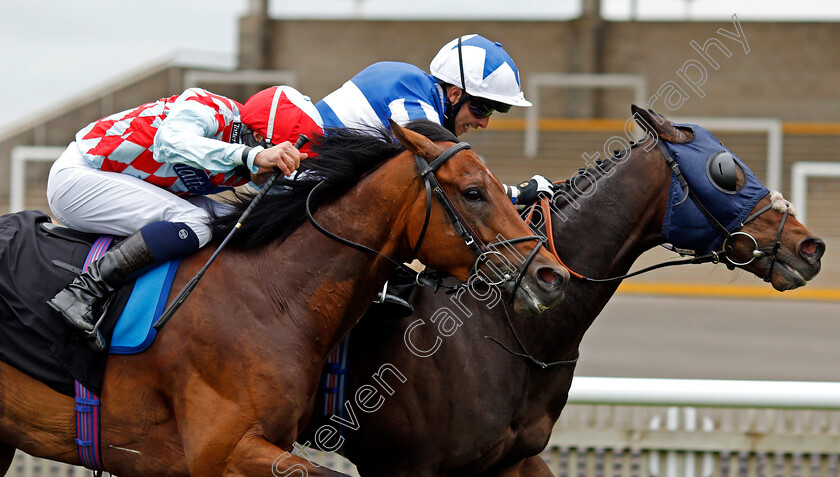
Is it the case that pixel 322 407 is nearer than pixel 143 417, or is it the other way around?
pixel 143 417

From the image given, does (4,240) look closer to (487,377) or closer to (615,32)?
(487,377)

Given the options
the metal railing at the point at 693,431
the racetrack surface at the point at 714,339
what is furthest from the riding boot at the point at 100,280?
the racetrack surface at the point at 714,339

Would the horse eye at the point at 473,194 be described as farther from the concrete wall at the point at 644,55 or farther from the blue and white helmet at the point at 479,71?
the concrete wall at the point at 644,55

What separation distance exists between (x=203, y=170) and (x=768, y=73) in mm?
15647

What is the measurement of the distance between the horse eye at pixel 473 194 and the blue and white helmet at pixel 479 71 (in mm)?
752

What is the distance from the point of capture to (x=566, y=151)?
1560 cm

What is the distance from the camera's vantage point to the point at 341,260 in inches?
116

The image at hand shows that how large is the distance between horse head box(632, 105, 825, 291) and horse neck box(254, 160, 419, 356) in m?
1.06

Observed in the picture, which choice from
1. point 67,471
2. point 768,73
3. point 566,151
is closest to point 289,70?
point 566,151

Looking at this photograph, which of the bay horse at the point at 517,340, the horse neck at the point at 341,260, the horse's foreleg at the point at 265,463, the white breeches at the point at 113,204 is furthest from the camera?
the bay horse at the point at 517,340

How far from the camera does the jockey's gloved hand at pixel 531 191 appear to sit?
3578mm

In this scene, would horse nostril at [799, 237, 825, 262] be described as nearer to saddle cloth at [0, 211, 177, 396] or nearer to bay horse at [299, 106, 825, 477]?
bay horse at [299, 106, 825, 477]

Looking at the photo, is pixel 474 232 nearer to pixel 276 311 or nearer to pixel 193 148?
pixel 276 311

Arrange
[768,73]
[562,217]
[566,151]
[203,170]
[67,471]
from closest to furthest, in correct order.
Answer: [203,170] < [562,217] < [67,471] < [566,151] < [768,73]
